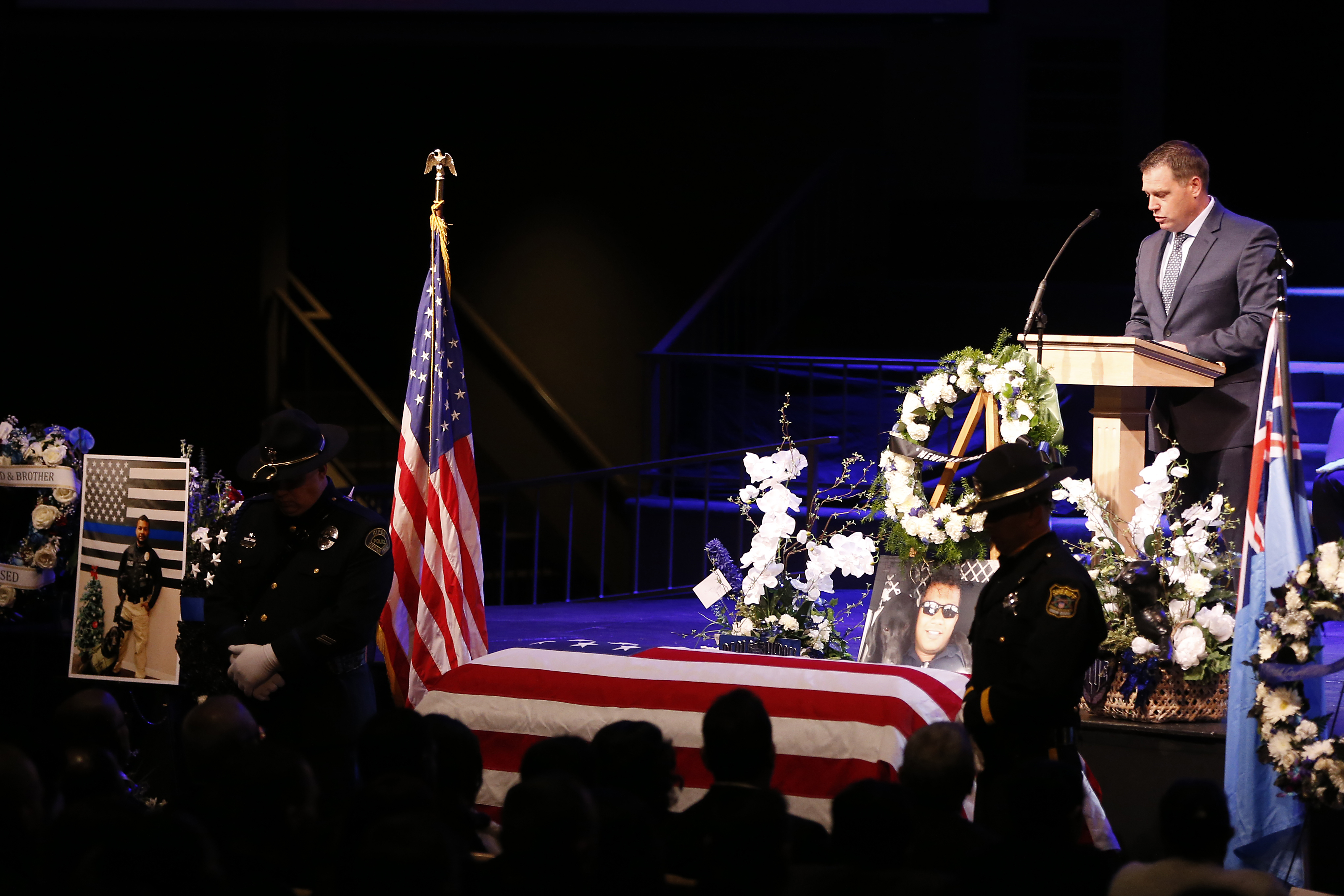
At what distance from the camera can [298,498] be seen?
3.98 metres

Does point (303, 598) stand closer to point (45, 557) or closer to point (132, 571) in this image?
point (132, 571)

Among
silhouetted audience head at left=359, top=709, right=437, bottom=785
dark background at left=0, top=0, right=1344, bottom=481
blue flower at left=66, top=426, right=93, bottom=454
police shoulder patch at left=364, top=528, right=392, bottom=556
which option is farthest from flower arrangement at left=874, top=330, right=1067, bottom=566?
dark background at left=0, top=0, right=1344, bottom=481

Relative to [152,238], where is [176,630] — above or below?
below

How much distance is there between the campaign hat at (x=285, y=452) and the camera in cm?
396

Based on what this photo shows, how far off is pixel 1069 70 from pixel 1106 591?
747 centimetres

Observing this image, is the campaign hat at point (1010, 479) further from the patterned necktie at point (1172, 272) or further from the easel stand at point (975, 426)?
the patterned necktie at point (1172, 272)

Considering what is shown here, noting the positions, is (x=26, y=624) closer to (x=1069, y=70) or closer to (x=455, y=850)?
(x=455, y=850)

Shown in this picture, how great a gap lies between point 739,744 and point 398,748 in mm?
629

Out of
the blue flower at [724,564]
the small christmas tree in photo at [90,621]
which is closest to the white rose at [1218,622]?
the blue flower at [724,564]

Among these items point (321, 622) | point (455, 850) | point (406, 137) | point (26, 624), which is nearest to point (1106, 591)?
point (321, 622)

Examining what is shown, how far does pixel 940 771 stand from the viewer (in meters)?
2.72

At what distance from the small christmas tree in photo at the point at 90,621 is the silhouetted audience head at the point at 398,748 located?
227 centimetres

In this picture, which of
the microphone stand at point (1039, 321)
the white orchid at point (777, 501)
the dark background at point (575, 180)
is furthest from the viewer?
the dark background at point (575, 180)

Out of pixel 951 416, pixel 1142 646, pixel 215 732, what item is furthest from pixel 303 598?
pixel 1142 646
